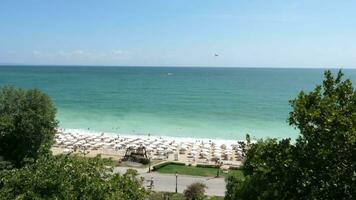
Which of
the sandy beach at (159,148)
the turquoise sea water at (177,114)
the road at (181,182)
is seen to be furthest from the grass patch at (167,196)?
the turquoise sea water at (177,114)

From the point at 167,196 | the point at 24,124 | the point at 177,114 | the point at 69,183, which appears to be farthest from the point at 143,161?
the point at 177,114

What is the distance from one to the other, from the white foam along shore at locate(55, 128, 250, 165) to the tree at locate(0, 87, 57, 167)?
9880 mm

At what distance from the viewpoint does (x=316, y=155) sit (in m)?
9.16

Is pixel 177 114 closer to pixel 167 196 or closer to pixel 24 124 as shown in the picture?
pixel 24 124

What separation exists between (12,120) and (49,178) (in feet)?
72.0

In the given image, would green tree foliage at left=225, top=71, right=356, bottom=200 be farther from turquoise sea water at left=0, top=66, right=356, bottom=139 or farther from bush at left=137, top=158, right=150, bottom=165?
turquoise sea water at left=0, top=66, right=356, bottom=139

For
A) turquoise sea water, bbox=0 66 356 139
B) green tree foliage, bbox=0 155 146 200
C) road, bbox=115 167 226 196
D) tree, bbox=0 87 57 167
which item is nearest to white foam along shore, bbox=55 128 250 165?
road, bbox=115 167 226 196

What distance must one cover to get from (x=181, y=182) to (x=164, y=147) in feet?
41.9

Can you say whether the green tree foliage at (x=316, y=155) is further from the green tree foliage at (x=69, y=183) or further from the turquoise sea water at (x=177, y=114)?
the turquoise sea water at (x=177, y=114)

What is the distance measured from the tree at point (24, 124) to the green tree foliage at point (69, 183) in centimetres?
1884

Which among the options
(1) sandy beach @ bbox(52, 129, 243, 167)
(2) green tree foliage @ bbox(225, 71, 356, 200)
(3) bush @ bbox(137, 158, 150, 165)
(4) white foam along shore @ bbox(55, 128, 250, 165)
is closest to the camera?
(2) green tree foliage @ bbox(225, 71, 356, 200)

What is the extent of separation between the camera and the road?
30.5m

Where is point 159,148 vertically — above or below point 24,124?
below

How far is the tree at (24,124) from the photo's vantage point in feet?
102
